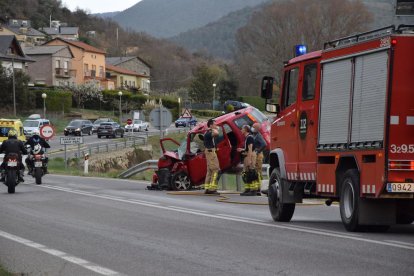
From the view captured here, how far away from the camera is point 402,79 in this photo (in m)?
12.1

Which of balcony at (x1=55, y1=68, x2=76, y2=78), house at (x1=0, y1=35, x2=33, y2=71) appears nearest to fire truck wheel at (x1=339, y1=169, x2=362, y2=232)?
house at (x1=0, y1=35, x2=33, y2=71)

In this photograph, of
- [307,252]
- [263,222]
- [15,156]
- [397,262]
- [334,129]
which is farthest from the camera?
[15,156]

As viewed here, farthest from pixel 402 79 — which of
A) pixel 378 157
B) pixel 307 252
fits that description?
pixel 307 252

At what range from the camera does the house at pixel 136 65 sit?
156 metres

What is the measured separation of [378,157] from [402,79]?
1.09 m

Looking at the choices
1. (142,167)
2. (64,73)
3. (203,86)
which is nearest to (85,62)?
(64,73)

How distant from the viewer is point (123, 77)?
150000 mm

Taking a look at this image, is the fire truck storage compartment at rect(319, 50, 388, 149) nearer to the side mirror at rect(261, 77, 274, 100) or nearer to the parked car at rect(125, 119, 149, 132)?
the side mirror at rect(261, 77, 274, 100)

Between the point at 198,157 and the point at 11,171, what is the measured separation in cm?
531

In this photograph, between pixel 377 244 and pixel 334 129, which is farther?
pixel 334 129

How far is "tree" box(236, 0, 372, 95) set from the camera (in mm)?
108000

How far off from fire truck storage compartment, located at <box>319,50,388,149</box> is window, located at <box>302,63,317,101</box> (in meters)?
0.56

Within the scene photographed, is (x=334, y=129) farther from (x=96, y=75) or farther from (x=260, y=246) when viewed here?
(x=96, y=75)

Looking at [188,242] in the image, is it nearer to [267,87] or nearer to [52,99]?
[267,87]
